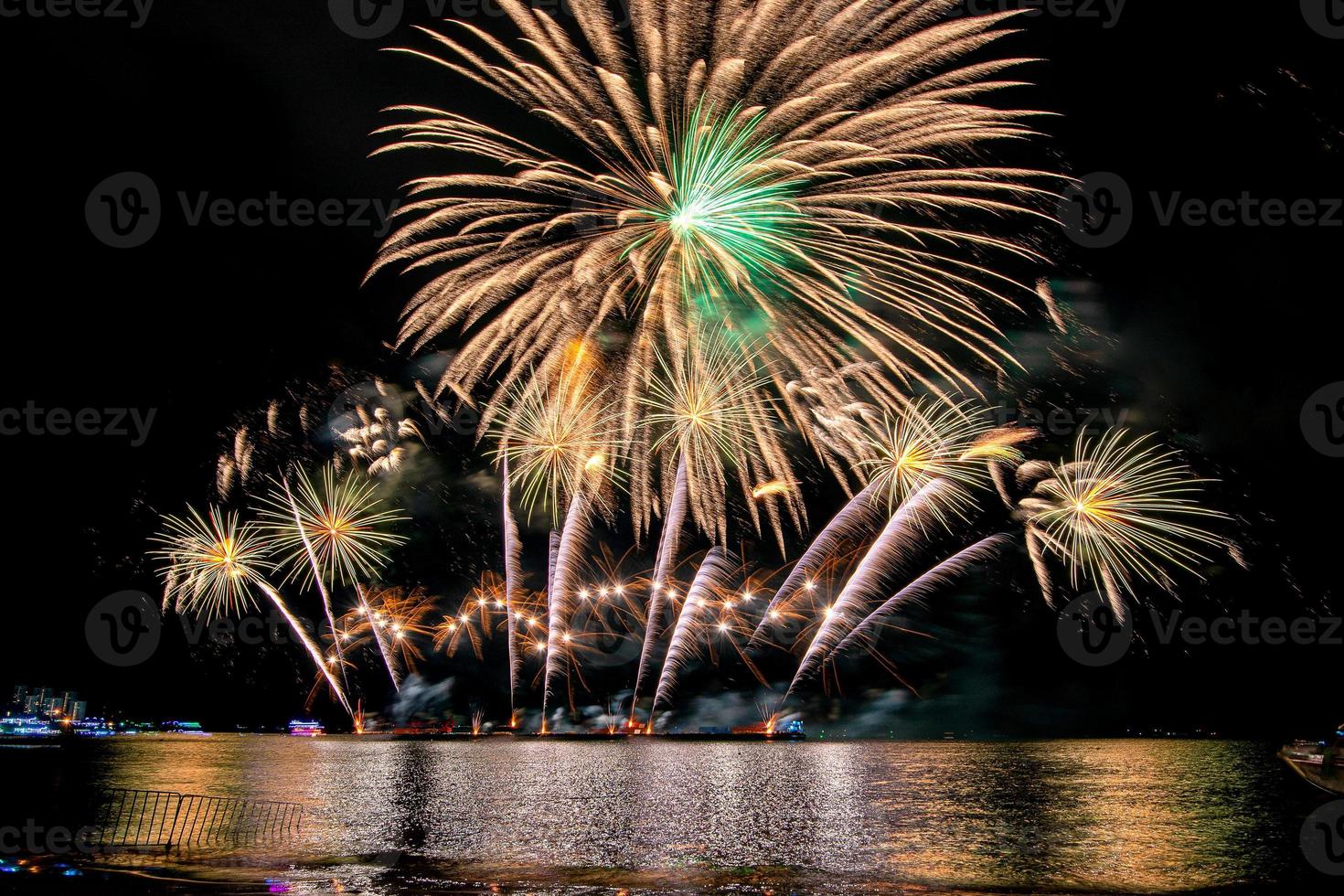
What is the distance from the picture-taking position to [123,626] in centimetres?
10219

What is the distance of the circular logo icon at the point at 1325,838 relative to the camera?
20078mm

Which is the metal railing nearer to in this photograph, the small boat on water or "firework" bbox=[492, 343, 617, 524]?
"firework" bbox=[492, 343, 617, 524]

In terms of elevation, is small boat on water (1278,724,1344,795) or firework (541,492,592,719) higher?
firework (541,492,592,719)

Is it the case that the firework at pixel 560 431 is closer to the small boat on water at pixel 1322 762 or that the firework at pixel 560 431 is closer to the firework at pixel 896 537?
the firework at pixel 896 537

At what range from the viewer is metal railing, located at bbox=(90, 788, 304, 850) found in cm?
1920

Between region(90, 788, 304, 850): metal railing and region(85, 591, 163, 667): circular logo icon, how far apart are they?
2618 inches

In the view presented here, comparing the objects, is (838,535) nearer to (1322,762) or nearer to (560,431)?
(560,431)

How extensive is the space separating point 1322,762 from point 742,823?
29502mm

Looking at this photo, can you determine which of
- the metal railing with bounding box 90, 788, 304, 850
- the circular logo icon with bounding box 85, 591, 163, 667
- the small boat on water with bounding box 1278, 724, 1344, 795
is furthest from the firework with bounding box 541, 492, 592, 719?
the circular logo icon with bounding box 85, 591, 163, 667

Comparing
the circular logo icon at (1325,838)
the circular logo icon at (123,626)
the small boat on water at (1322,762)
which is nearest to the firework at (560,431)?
the circular logo icon at (1325,838)

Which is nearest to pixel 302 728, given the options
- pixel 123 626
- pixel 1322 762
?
pixel 123 626

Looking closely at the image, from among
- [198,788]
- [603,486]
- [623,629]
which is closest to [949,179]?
[603,486]

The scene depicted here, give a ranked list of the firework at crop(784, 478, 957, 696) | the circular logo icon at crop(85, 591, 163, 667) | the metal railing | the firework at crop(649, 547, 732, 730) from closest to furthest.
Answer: the metal railing < the firework at crop(784, 478, 957, 696) < the firework at crop(649, 547, 732, 730) < the circular logo icon at crop(85, 591, 163, 667)

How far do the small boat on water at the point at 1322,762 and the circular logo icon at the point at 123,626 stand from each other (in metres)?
90.8
